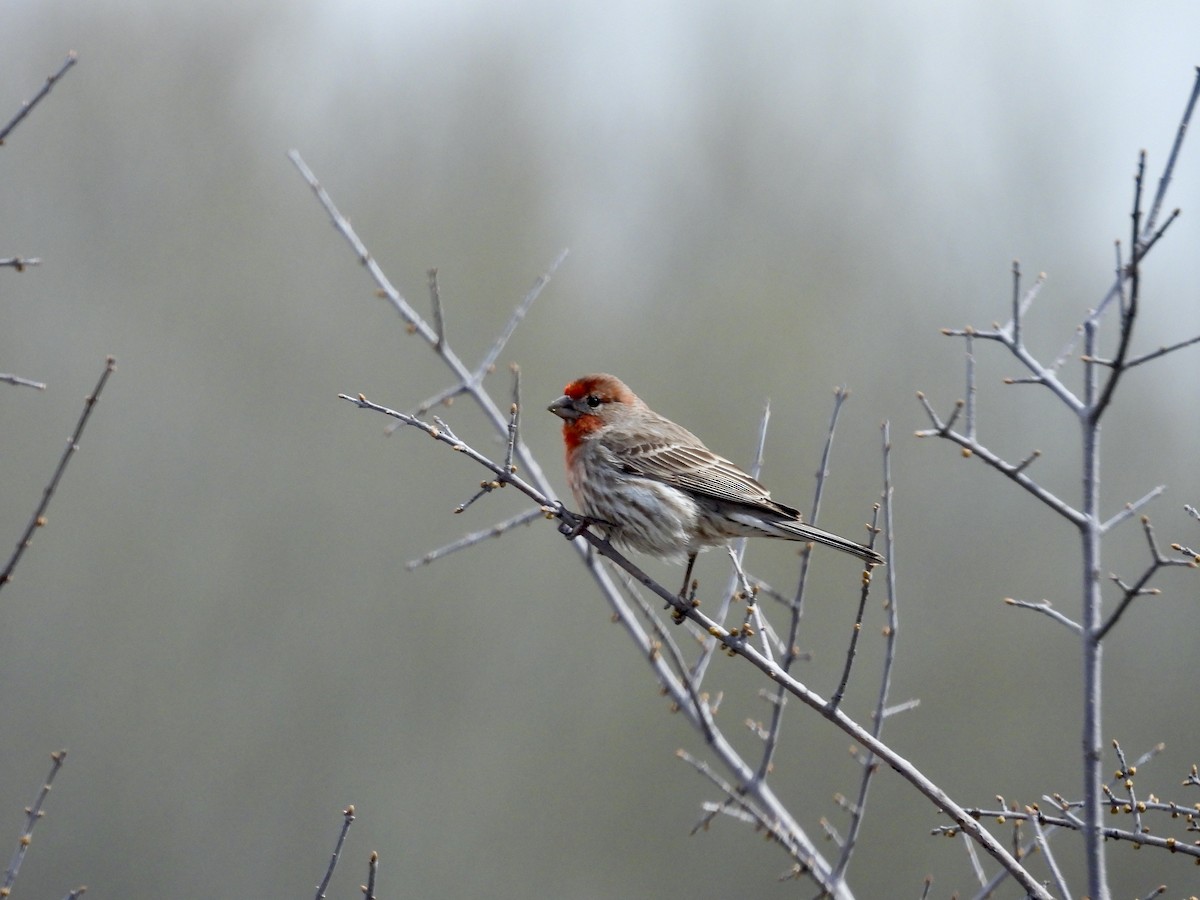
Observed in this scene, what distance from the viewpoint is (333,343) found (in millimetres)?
18109

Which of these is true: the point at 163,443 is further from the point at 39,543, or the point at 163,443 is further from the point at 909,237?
the point at 909,237

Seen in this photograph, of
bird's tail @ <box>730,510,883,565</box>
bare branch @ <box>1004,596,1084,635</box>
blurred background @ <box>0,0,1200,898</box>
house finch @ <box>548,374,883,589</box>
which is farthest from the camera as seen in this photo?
blurred background @ <box>0,0,1200,898</box>

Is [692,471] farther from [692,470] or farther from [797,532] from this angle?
[797,532]

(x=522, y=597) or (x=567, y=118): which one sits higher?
(x=567, y=118)

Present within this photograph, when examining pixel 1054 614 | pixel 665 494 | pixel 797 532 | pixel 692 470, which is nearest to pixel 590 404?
pixel 692 470

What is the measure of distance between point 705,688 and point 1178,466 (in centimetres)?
764

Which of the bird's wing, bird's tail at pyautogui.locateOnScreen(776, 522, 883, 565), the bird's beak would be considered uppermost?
the bird's beak

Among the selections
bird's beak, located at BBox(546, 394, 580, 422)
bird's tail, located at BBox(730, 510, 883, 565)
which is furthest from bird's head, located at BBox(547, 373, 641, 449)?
bird's tail, located at BBox(730, 510, 883, 565)

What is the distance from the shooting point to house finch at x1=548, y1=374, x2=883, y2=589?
567 cm

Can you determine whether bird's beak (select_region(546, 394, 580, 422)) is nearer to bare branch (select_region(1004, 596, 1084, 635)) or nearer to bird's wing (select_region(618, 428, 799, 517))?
bird's wing (select_region(618, 428, 799, 517))

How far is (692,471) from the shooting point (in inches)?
240

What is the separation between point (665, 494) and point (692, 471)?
10.4 inches

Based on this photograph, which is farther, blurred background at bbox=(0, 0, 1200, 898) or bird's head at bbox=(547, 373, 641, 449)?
blurred background at bbox=(0, 0, 1200, 898)

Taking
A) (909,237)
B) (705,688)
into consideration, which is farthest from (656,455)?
(909,237)
